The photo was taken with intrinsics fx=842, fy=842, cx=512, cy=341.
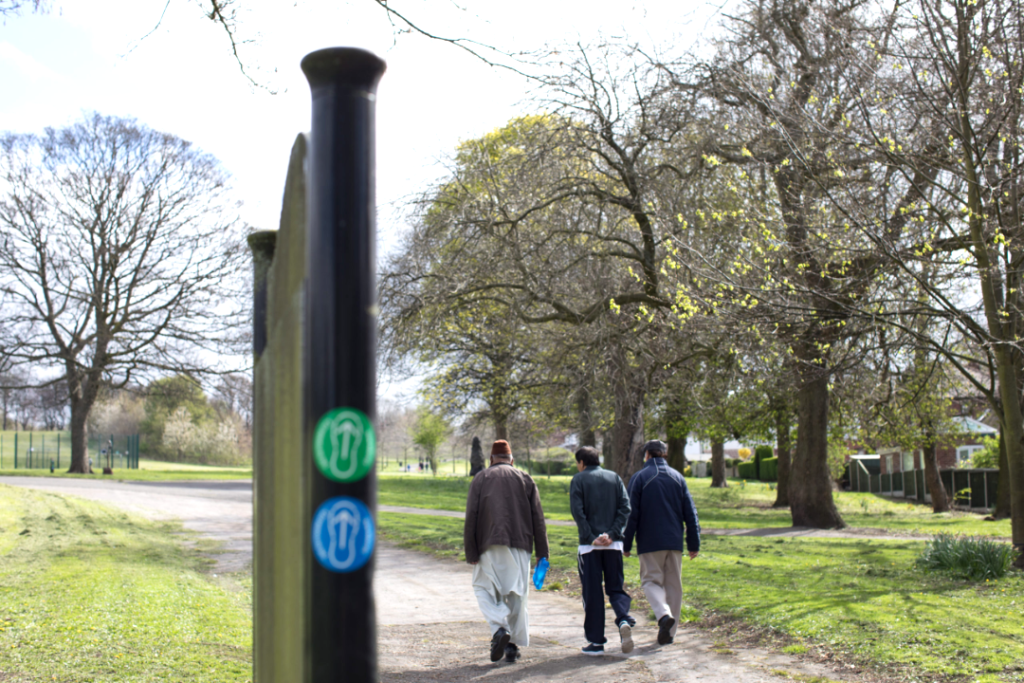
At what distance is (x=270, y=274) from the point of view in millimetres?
2207

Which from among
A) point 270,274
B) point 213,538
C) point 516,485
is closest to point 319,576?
point 270,274

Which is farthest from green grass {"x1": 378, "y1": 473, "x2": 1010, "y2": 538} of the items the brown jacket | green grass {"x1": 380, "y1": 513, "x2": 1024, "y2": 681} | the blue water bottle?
the brown jacket

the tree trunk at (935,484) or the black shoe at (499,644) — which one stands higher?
the black shoe at (499,644)

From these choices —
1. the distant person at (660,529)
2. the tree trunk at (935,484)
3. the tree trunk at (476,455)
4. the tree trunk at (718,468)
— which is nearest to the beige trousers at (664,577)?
the distant person at (660,529)

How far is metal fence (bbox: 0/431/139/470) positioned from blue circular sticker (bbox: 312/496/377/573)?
4959cm

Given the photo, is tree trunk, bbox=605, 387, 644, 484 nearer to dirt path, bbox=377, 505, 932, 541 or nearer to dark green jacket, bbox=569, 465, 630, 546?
dirt path, bbox=377, 505, 932, 541

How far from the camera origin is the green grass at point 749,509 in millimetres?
21409

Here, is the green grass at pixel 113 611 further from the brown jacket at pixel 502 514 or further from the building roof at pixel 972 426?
the building roof at pixel 972 426

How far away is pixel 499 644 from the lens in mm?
7102

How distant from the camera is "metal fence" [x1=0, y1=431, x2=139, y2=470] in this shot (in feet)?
155

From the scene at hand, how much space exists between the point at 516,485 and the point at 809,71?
973cm

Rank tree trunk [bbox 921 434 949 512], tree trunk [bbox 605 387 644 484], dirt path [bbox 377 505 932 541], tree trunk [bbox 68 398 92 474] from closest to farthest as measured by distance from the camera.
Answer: tree trunk [bbox 605 387 644 484], dirt path [bbox 377 505 932 541], tree trunk [bbox 921 434 949 512], tree trunk [bbox 68 398 92 474]

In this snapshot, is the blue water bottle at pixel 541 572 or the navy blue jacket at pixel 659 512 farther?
the navy blue jacket at pixel 659 512

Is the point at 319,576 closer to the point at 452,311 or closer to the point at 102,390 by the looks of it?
the point at 452,311
